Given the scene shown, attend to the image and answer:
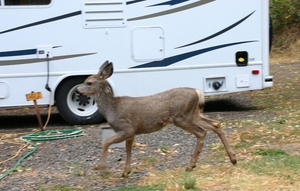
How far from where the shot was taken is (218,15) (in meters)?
9.91

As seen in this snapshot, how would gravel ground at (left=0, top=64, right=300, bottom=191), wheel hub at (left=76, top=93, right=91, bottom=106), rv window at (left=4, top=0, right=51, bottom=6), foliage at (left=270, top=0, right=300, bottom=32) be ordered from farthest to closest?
foliage at (left=270, top=0, right=300, bottom=32), wheel hub at (left=76, top=93, right=91, bottom=106), rv window at (left=4, top=0, right=51, bottom=6), gravel ground at (left=0, top=64, right=300, bottom=191)

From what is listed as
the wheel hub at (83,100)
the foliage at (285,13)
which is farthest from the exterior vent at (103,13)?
the foliage at (285,13)

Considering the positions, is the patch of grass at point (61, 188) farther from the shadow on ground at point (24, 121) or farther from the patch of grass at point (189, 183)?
the shadow on ground at point (24, 121)

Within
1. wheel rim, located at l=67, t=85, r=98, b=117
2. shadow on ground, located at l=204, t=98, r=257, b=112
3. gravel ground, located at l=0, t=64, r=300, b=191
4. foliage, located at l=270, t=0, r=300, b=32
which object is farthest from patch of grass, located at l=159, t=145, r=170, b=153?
foliage, located at l=270, t=0, r=300, b=32

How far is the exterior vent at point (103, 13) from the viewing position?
30.9ft

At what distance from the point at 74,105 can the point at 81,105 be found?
0.44 feet

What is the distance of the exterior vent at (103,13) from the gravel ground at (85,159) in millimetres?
1860

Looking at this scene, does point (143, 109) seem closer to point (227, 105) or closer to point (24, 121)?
point (24, 121)

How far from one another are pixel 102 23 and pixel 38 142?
2.56 meters

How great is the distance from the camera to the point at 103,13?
9461 millimetres

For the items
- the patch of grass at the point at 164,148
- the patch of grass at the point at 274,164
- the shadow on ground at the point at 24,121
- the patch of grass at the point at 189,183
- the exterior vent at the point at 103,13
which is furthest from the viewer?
the shadow on ground at the point at 24,121

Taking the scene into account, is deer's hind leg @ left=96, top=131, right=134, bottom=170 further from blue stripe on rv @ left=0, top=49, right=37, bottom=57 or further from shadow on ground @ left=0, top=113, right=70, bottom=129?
shadow on ground @ left=0, top=113, right=70, bottom=129

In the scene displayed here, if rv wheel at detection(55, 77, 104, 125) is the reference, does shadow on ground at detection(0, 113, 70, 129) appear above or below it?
below

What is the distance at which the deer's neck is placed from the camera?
586 cm
